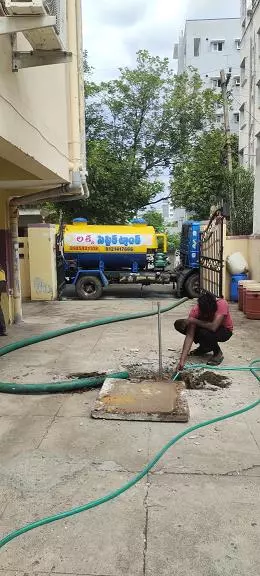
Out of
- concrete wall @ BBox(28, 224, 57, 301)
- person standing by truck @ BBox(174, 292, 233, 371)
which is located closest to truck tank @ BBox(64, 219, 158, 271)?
concrete wall @ BBox(28, 224, 57, 301)

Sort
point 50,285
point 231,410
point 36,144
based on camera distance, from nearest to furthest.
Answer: point 231,410 < point 36,144 < point 50,285

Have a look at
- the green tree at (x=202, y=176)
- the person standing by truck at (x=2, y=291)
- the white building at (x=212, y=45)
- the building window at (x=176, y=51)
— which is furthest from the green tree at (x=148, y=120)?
the building window at (x=176, y=51)

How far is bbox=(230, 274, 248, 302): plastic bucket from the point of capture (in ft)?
40.8

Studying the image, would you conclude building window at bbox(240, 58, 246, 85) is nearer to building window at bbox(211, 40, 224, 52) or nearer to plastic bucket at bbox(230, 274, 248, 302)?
plastic bucket at bbox(230, 274, 248, 302)

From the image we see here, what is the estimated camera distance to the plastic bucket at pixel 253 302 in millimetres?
9727

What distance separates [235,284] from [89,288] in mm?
4500

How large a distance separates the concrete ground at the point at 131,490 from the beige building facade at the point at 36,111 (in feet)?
8.85

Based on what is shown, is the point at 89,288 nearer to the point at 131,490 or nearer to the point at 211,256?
the point at 211,256

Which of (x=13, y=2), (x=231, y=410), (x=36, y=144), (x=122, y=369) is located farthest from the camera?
(x=122, y=369)

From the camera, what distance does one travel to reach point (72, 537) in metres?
2.71

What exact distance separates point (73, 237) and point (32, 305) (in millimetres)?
2840

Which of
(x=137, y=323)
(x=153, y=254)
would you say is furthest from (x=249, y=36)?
(x=137, y=323)

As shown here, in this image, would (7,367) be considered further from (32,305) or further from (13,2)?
(32,305)

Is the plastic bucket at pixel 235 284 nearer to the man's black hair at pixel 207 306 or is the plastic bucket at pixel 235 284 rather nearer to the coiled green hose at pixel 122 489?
the man's black hair at pixel 207 306
